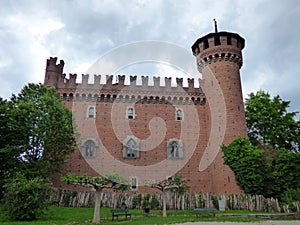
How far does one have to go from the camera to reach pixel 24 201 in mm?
13789

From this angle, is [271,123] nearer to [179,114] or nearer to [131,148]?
[179,114]

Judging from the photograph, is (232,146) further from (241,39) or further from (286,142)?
(241,39)

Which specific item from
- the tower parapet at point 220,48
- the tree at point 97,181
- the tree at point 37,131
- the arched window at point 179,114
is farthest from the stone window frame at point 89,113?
the tree at point 97,181

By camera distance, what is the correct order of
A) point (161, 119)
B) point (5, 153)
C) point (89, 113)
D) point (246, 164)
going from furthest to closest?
point (161, 119) → point (89, 113) → point (246, 164) → point (5, 153)

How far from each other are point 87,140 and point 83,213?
34.3 ft

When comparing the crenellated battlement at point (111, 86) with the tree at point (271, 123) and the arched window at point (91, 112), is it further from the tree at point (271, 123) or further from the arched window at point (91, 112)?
the tree at point (271, 123)

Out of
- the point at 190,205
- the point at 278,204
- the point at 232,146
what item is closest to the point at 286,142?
the point at 232,146

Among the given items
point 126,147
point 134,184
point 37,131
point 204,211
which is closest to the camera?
point 204,211

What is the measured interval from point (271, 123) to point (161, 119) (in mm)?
11206

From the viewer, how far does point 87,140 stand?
2612cm

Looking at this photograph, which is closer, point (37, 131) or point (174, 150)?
point (37, 131)


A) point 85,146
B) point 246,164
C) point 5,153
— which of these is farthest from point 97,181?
point 246,164

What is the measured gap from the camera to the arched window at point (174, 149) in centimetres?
2626

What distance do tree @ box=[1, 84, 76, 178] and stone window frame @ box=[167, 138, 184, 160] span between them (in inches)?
371
